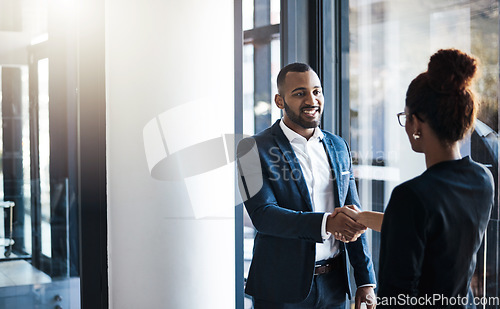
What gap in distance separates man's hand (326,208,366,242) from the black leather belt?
20 centimetres

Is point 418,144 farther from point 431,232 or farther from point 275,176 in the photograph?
point 275,176

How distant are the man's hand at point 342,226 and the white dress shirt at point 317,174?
0.15 meters

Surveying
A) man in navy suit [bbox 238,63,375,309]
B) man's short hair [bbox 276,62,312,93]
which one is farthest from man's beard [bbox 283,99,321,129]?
man's short hair [bbox 276,62,312,93]

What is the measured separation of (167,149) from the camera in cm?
259

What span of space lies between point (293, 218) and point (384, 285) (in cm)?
61

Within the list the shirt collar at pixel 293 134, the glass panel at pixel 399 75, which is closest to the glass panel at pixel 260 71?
the glass panel at pixel 399 75

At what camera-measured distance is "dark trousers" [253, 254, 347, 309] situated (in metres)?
2.04

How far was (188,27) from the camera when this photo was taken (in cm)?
265

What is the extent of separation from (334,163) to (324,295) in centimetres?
54

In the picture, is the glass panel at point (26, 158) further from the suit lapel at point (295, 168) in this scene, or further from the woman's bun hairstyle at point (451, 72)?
the woman's bun hairstyle at point (451, 72)

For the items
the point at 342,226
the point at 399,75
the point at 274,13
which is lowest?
the point at 342,226

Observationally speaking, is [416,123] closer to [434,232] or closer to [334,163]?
[434,232]

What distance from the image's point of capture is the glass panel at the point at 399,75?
1993 mm

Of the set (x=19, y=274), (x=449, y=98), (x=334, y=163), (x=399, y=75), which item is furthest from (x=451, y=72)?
(x=19, y=274)
